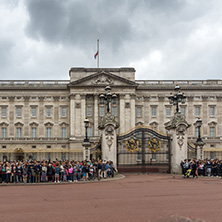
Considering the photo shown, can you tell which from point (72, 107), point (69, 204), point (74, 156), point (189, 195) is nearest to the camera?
point (69, 204)

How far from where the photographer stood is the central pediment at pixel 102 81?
226 ft

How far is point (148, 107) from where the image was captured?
7200cm

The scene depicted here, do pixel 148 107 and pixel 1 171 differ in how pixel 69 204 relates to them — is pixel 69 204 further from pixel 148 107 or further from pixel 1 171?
pixel 148 107

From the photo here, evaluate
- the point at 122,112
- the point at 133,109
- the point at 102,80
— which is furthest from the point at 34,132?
the point at 133,109

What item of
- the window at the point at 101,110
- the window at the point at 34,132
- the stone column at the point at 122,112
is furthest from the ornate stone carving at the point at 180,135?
the window at the point at 34,132

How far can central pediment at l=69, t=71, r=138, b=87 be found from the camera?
68869mm

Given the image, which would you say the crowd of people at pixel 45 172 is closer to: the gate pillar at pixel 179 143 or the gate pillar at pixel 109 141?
the gate pillar at pixel 109 141

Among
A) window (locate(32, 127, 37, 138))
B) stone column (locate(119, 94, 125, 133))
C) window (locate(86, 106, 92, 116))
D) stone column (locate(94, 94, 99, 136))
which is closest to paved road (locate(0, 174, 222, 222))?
stone column (locate(119, 94, 125, 133))

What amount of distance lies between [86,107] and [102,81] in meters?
6.07

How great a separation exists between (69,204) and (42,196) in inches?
127

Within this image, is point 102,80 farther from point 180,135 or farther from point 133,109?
point 180,135

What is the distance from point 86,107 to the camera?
70.0 m

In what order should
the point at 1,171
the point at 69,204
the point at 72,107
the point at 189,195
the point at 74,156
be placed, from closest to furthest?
1. the point at 69,204
2. the point at 189,195
3. the point at 1,171
4. the point at 74,156
5. the point at 72,107

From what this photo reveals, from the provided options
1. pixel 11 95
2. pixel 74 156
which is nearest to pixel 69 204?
pixel 74 156
